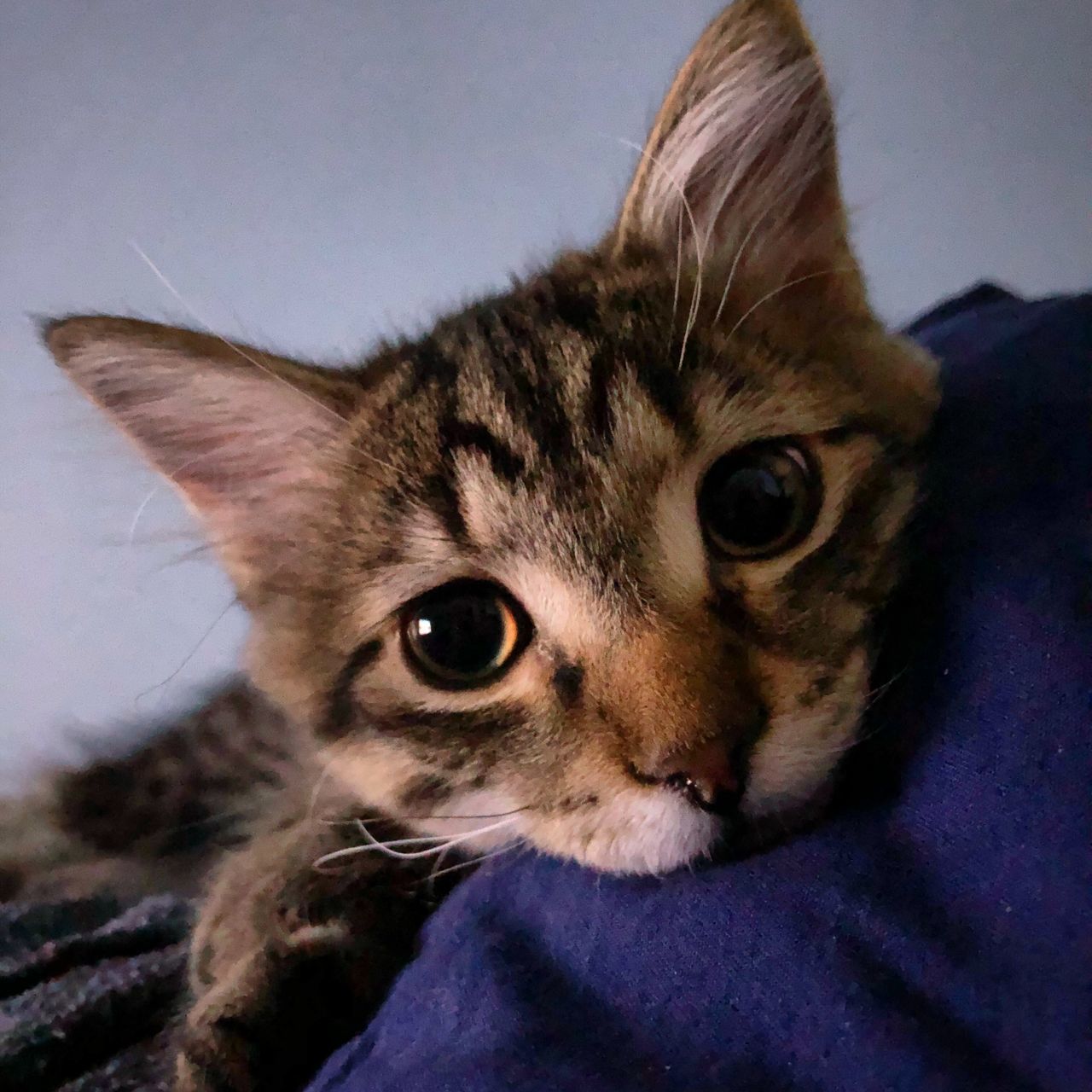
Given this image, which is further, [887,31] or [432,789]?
[887,31]

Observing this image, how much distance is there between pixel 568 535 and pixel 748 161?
1.50ft

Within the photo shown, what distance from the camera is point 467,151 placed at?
5.59 ft

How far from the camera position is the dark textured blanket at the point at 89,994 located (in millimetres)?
782

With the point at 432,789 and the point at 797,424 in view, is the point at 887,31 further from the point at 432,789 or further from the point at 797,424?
the point at 432,789

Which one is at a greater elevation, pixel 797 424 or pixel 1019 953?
pixel 797 424

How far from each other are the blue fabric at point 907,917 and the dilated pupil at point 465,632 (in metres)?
0.17

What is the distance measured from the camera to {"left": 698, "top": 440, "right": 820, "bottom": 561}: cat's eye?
68 cm

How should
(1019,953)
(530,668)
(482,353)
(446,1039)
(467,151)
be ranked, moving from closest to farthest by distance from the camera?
(1019,953), (446,1039), (530,668), (482,353), (467,151)

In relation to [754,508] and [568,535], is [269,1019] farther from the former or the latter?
[754,508]

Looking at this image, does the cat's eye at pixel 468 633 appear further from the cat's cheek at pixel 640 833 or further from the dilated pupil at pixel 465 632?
the cat's cheek at pixel 640 833

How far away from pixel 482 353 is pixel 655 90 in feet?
3.51

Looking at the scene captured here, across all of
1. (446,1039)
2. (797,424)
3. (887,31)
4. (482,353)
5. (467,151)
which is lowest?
(446,1039)

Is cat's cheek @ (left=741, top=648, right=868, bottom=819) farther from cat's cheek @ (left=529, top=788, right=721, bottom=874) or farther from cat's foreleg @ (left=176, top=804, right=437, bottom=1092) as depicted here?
cat's foreleg @ (left=176, top=804, right=437, bottom=1092)

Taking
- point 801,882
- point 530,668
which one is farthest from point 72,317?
point 801,882
